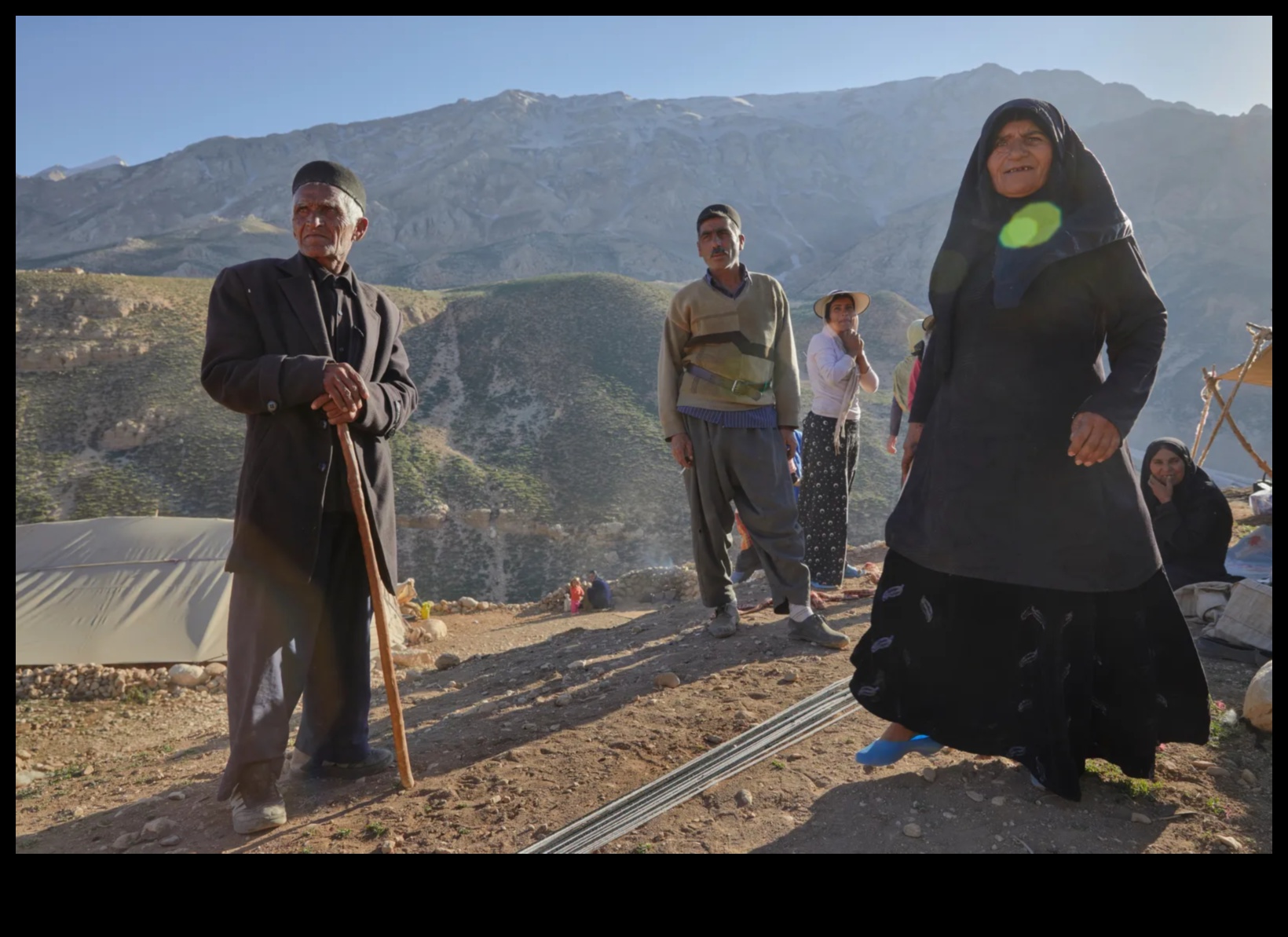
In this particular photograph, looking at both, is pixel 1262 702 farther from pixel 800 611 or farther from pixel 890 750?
pixel 800 611

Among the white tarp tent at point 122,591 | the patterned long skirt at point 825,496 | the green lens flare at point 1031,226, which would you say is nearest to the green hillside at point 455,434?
the white tarp tent at point 122,591

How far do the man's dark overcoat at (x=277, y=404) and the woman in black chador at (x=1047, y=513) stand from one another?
1835 mm

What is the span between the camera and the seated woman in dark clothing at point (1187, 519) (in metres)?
4.77

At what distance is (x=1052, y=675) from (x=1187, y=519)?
11.6ft

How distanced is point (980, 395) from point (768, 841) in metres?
1.38

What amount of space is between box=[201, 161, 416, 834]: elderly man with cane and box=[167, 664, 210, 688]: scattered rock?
4.54 meters

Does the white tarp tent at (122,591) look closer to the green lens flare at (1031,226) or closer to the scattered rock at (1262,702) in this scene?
the green lens flare at (1031,226)

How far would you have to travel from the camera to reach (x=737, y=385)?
383 cm

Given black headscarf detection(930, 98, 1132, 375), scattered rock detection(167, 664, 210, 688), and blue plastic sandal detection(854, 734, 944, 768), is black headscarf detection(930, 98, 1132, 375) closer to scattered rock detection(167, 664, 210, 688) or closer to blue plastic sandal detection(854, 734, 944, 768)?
blue plastic sandal detection(854, 734, 944, 768)

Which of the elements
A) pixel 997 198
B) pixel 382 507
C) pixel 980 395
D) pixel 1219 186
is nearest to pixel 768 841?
pixel 980 395

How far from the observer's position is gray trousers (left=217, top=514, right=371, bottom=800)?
2367 mm

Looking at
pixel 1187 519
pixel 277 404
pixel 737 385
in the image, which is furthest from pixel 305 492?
pixel 1187 519

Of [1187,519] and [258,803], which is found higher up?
[1187,519]

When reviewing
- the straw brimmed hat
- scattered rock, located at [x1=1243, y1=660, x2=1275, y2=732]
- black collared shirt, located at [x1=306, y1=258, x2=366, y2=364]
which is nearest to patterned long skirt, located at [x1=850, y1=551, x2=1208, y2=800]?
scattered rock, located at [x1=1243, y1=660, x2=1275, y2=732]
